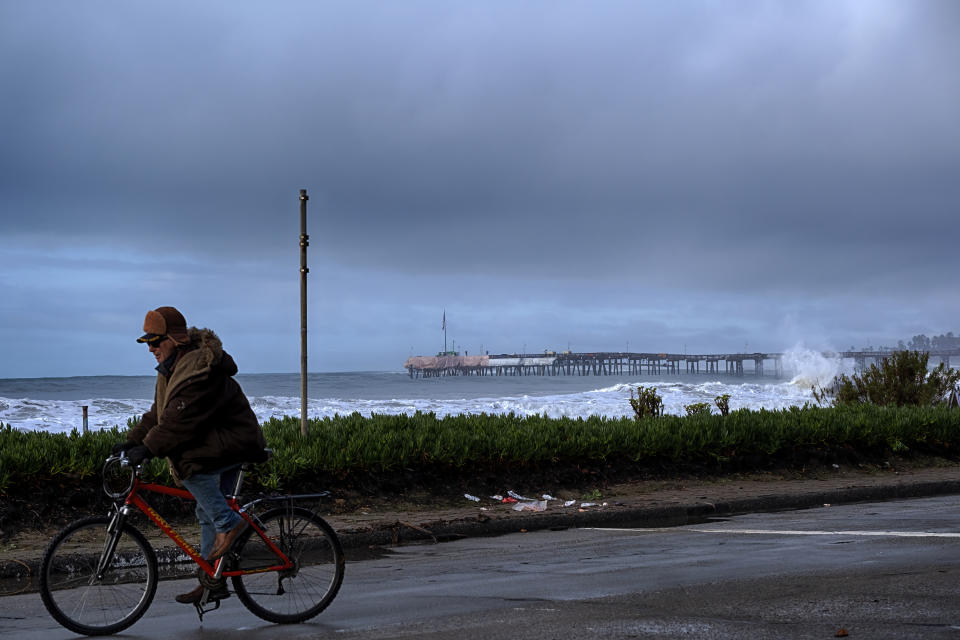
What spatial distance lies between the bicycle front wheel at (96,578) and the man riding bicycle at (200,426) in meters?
0.31

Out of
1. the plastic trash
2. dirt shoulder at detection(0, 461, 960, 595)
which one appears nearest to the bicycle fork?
dirt shoulder at detection(0, 461, 960, 595)

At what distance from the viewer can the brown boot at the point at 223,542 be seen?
665 centimetres

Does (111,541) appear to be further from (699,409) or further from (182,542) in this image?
(699,409)

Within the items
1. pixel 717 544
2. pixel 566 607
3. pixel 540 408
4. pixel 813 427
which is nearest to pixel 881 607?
pixel 566 607

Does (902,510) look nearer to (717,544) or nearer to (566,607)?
(717,544)

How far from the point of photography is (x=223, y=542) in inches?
263

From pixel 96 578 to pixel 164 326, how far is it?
1647mm

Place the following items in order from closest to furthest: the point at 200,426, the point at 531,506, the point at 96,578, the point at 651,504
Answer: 1. the point at 200,426
2. the point at 96,578
3. the point at 531,506
4. the point at 651,504

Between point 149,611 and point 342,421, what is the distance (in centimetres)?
859

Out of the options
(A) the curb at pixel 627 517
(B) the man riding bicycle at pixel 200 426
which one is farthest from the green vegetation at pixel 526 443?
(B) the man riding bicycle at pixel 200 426

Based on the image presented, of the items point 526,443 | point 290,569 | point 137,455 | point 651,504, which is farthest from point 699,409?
point 137,455

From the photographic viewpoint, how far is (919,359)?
86.3 ft

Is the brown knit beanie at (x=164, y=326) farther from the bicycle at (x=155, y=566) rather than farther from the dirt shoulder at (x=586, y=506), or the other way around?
the dirt shoulder at (x=586, y=506)

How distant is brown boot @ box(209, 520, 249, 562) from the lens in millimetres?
6652
